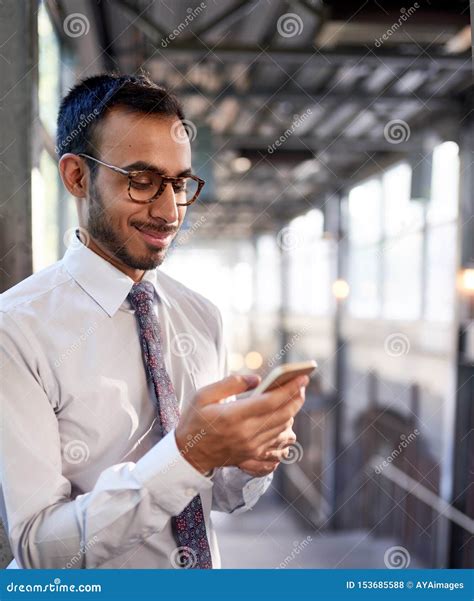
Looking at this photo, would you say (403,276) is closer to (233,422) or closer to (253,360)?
(233,422)

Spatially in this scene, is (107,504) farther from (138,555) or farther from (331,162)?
(331,162)

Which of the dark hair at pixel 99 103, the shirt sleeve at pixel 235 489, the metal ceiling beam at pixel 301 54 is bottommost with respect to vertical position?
the shirt sleeve at pixel 235 489

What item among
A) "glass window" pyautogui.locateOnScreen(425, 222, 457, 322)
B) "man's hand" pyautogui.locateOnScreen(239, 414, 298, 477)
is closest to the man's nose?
"man's hand" pyautogui.locateOnScreen(239, 414, 298, 477)

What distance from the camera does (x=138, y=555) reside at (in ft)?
3.57

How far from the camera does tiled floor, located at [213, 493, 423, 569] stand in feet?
16.9

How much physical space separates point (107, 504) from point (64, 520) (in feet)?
0.26

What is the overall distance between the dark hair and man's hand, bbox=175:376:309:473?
21.8 inches

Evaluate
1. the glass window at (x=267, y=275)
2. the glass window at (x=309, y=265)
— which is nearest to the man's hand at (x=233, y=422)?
the glass window at (x=309, y=265)

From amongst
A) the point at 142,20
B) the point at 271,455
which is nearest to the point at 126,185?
the point at 271,455

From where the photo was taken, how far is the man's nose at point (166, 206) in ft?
3.59

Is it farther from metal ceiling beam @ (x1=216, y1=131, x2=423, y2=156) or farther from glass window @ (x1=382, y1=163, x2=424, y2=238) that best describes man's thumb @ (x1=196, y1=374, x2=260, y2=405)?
glass window @ (x1=382, y1=163, x2=424, y2=238)

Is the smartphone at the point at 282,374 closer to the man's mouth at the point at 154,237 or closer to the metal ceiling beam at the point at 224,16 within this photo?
the man's mouth at the point at 154,237

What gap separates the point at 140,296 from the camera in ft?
3.78

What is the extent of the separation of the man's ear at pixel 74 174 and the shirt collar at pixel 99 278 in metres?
0.11
